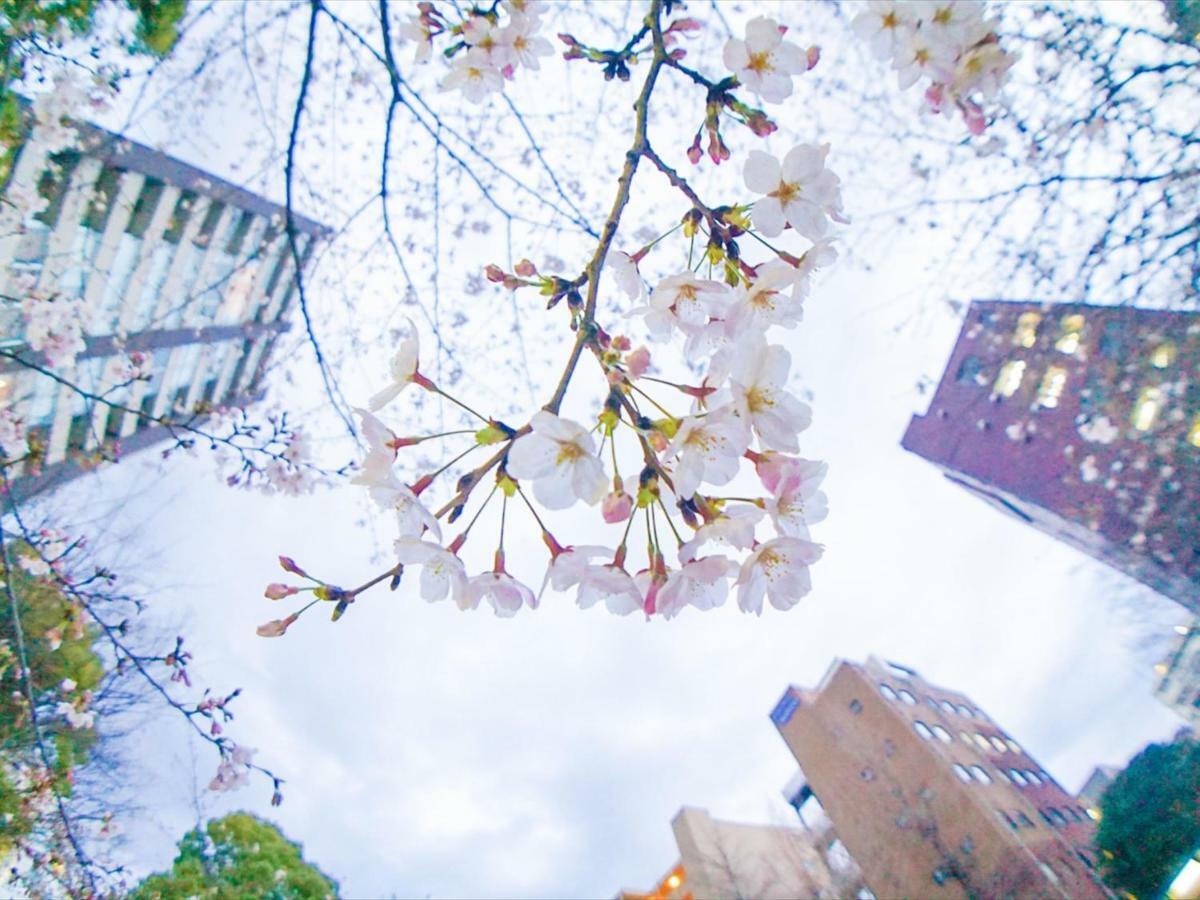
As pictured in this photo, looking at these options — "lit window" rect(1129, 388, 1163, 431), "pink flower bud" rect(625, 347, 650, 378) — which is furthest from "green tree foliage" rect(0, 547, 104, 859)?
"lit window" rect(1129, 388, 1163, 431)

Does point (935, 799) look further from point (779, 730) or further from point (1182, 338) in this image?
point (1182, 338)

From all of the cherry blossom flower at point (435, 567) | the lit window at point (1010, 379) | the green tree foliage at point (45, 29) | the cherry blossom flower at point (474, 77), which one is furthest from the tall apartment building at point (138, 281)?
the lit window at point (1010, 379)

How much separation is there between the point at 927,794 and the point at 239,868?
23.1 meters

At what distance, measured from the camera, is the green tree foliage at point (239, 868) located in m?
15.6

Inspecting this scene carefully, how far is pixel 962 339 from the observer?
990 inches

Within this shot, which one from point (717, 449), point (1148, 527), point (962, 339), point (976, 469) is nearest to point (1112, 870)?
point (1148, 527)

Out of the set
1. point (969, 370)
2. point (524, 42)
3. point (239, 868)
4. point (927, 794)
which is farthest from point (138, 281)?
point (927, 794)

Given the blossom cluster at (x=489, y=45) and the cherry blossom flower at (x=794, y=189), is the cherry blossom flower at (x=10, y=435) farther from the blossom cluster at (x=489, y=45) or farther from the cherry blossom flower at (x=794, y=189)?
the cherry blossom flower at (x=794, y=189)

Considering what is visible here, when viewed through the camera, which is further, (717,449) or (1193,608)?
(1193,608)

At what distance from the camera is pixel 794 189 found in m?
1.48

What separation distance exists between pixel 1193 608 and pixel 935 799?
37.3 ft

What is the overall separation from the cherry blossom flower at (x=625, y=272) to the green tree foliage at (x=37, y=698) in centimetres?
599

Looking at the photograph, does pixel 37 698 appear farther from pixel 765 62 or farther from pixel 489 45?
pixel 765 62

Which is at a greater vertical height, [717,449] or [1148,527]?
[1148,527]
